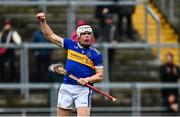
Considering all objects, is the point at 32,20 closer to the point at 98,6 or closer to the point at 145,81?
the point at 98,6

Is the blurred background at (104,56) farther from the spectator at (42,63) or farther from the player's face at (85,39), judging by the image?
the player's face at (85,39)

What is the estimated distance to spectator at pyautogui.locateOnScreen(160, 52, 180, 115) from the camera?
1866cm

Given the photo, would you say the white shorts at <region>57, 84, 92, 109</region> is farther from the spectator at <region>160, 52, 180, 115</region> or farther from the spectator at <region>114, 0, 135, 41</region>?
the spectator at <region>114, 0, 135, 41</region>

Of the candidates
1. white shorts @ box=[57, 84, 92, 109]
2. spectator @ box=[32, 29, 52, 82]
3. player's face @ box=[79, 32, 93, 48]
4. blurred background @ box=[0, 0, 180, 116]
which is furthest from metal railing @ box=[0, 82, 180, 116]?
player's face @ box=[79, 32, 93, 48]

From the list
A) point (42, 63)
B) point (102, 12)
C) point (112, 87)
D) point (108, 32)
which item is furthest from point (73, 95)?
point (102, 12)

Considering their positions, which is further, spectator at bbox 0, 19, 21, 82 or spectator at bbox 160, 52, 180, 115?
spectator at bbox 0, 19, 21, 82

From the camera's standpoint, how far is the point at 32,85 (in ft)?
61.5

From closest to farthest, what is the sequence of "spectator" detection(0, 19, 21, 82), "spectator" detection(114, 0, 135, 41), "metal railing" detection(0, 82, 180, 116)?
1. "metal railing" detection(0, 82, 180, 116)
2. "spectator" detection(0, 19, 21, 82)
3. "spectator" detection(114, 0, 135, 41)

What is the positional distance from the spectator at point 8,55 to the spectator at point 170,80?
3.12 meters

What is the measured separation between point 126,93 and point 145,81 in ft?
2.55

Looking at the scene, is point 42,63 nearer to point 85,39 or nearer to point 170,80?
point 170,80

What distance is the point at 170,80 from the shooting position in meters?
19.1

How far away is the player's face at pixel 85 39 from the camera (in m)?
12.9

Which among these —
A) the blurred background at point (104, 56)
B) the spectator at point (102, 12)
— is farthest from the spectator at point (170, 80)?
the spectator at point (102, 12)
